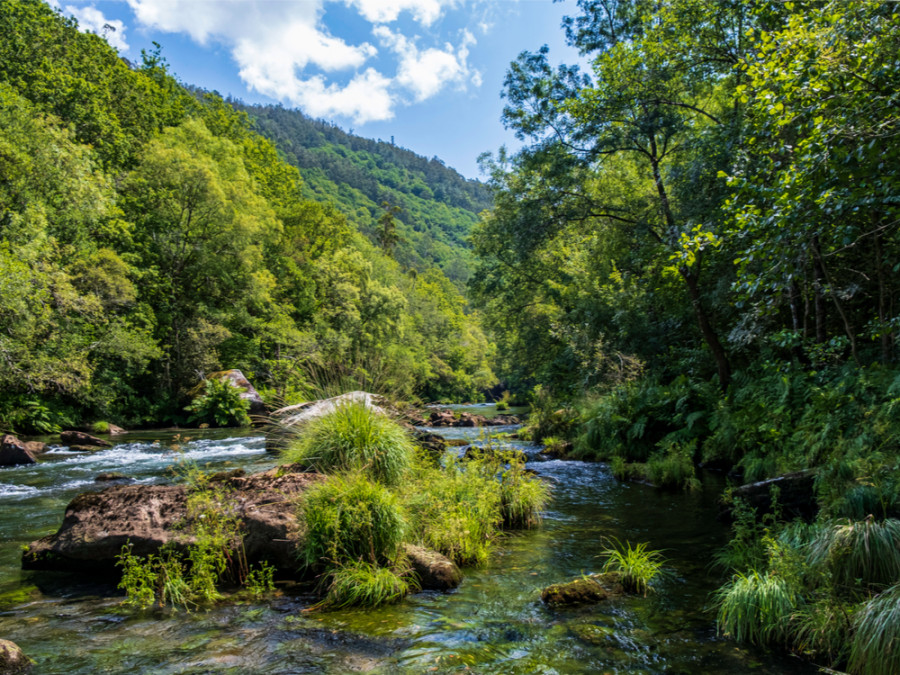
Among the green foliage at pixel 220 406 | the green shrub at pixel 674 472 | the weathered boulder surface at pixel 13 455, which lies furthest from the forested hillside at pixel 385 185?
the green shrub at pixel 674 472

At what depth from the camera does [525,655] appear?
3775 millimetres

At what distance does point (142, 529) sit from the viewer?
5.34m

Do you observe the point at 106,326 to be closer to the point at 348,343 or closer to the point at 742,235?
the point at 348,343

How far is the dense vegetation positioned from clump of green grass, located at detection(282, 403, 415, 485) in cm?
411

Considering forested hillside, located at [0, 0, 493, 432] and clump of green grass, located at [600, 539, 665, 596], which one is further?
forested hillside, located at [0, 0, 493, 432]

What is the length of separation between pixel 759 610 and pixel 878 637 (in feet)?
3.28

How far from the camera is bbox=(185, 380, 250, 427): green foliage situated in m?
23.8

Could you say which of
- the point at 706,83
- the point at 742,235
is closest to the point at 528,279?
the point at 706,83

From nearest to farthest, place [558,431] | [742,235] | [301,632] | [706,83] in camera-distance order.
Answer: [301,632] < [742,235] < [706,83] < [558,431]

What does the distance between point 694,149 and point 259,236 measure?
28.1 m

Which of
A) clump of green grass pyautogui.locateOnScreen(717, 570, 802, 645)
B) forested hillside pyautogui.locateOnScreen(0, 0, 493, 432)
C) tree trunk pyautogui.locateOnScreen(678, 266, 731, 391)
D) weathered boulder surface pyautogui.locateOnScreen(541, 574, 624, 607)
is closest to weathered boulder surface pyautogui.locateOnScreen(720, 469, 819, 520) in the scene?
clump of green grass pyautogui.locateOnScreen(717, 570, 802, 645)

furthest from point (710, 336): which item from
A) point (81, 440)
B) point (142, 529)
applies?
point (81, 440)

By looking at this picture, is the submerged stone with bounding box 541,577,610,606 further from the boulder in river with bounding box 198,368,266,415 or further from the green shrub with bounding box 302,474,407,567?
the boulder in river with bounding box 198,368,266,415

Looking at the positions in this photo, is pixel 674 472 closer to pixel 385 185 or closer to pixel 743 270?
pixel 743 270
